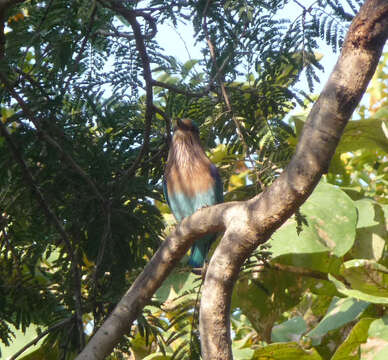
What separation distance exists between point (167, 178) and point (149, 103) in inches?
46.1

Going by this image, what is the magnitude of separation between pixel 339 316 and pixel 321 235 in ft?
1.45

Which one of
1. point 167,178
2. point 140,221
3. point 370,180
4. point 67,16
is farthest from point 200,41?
point 370,180

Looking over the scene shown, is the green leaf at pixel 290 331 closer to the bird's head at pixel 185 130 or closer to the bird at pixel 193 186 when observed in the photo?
the bird at pixel 193 186

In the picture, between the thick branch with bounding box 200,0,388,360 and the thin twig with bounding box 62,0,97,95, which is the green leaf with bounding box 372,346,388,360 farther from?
the thin twig with bounding box 62,0,97,95

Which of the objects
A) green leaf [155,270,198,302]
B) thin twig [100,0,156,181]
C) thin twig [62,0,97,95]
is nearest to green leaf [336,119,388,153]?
green leaf [155,270,198,302]

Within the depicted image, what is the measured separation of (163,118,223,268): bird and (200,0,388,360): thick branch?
173 centimetres

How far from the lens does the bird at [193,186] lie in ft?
11.8

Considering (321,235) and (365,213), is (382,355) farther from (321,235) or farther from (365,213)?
(365,213)

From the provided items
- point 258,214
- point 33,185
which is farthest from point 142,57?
point 258,214

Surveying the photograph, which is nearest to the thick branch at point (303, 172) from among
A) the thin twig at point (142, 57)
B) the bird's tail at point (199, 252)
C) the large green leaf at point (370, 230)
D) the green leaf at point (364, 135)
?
the thin twig at point (142, 57)

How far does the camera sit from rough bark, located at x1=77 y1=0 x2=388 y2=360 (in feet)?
5.16

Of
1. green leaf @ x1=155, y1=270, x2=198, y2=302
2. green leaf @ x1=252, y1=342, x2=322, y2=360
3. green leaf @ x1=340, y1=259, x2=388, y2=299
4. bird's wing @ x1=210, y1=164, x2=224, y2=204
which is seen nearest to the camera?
green leaf @ x1=252, y1=342, x2=322, y2=360

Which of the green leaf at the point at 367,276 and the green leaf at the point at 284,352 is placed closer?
the green leaf at the point at 284,352

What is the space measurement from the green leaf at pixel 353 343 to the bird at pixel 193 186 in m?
1.02
